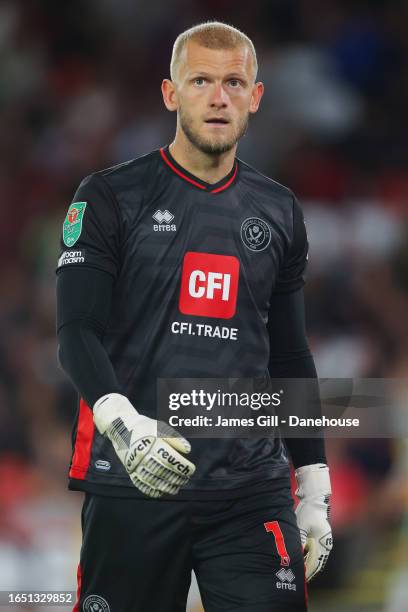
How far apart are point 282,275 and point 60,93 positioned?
18.4 feet

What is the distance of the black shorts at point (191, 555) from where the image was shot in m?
3.55

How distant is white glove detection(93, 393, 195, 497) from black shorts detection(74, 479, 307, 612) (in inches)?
15.6

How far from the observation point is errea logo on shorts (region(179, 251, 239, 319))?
3670mm

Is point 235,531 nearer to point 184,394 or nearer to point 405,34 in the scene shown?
point 184,394

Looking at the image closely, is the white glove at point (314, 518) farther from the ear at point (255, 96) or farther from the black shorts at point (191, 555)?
the ear at point (255, 96)

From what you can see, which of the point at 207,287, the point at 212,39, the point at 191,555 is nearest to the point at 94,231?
the point at 207,287

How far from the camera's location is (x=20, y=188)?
8.85 meters

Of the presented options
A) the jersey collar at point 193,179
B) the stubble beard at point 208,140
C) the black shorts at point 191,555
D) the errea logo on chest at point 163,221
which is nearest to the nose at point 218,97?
the stubble beard at point 208,140

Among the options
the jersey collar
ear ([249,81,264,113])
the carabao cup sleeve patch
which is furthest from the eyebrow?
the carabao cup sleeve patch

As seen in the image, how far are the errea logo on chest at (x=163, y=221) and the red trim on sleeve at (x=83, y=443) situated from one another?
2.00 ft

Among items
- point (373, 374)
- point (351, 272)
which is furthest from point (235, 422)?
point (351, 272)

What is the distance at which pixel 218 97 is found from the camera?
3719mm

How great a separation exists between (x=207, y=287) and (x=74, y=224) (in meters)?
0.47

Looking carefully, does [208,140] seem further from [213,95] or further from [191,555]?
[191,555]
